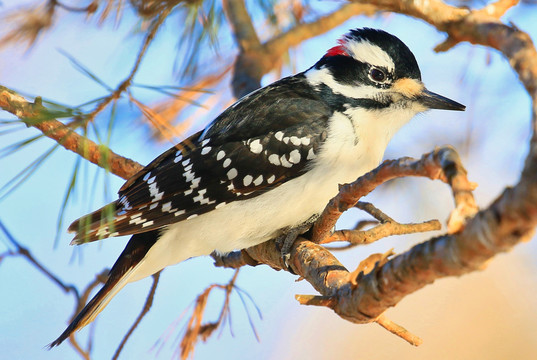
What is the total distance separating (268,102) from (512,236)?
4.55 ft

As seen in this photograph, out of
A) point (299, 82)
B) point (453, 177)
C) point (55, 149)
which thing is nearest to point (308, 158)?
point (299, 82)

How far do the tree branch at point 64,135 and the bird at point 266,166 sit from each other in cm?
16

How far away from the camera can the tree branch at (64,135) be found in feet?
4.51

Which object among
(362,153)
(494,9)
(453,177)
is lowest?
(362,153)

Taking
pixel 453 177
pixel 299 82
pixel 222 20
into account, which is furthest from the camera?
pixel 222 20

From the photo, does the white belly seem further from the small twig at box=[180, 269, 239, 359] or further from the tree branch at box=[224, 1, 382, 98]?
the tree branch at box=[224, 1, 382, 98]

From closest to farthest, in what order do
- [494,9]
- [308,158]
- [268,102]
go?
[494,9], [308,158], [268,102]

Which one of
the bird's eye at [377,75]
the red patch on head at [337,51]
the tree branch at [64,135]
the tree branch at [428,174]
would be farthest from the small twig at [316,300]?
the red patch on head at [337,51]

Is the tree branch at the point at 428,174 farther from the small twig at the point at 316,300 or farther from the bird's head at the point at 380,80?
the bird's head at the point at 380,80

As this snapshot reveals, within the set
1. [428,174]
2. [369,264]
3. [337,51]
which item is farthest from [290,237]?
[428,174]

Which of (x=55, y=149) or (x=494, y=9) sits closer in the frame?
(x=55, y=149)

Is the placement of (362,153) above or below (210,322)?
above

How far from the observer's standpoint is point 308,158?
2.03 meters

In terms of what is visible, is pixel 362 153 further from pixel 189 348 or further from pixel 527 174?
pixel 527 174
